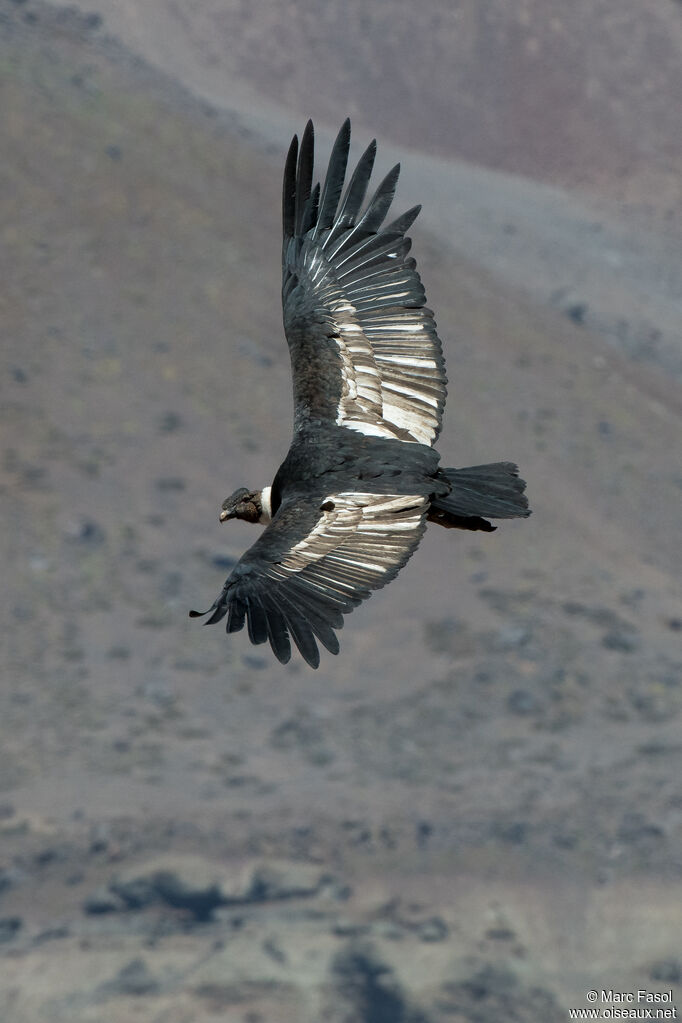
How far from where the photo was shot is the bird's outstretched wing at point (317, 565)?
438 inches

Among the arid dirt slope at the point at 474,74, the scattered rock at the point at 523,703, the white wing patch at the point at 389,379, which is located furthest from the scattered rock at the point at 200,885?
the arid dirt slope at the point at 474,74

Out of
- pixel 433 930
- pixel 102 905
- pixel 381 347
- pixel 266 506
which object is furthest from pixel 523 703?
pixel 266 506

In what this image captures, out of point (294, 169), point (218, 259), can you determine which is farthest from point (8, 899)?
point (294, 169)

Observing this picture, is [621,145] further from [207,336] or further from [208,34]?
[207,336]

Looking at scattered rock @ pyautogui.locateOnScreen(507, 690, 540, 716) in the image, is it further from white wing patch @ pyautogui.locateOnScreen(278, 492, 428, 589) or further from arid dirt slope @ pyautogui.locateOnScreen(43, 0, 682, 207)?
white wing patch @ pyautogui.locateOnScreen(278, 492, 428, 589)

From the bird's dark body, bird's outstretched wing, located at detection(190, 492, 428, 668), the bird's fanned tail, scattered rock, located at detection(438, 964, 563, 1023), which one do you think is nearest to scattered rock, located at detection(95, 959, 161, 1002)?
scattered rock, located at detection(438, 964, 563, 1023)

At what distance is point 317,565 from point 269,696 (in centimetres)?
3970

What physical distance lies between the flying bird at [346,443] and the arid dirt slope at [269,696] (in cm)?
3346

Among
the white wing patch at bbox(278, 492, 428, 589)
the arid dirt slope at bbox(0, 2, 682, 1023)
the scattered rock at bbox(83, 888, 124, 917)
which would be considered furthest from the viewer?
the scattered rock at bbox(83, 888, 124, 917)

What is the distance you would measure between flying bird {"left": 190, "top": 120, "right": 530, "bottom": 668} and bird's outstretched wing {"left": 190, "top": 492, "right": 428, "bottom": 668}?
0.01 metres

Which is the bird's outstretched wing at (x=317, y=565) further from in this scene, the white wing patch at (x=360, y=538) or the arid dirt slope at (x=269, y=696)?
the arid dirt slope at (x=269, y=696)

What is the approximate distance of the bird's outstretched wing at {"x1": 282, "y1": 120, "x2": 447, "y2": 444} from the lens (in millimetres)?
13828

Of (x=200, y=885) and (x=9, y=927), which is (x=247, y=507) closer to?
(x=200, y=885)

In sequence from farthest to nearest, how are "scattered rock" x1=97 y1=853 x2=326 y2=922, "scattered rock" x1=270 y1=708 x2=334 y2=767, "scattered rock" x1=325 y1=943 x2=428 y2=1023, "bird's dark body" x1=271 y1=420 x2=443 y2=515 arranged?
1. "scattered rock" x1=270 y1=708 x2=334 y2=767
2. "scattered rock" x1=97 y1=853 x2=326 y2=922
3. "scattered rock" x1=325 y1=943 x2=428 y2=1023
4. "bird's dark body" x1=271 y1=420 x2=443 y2=515
